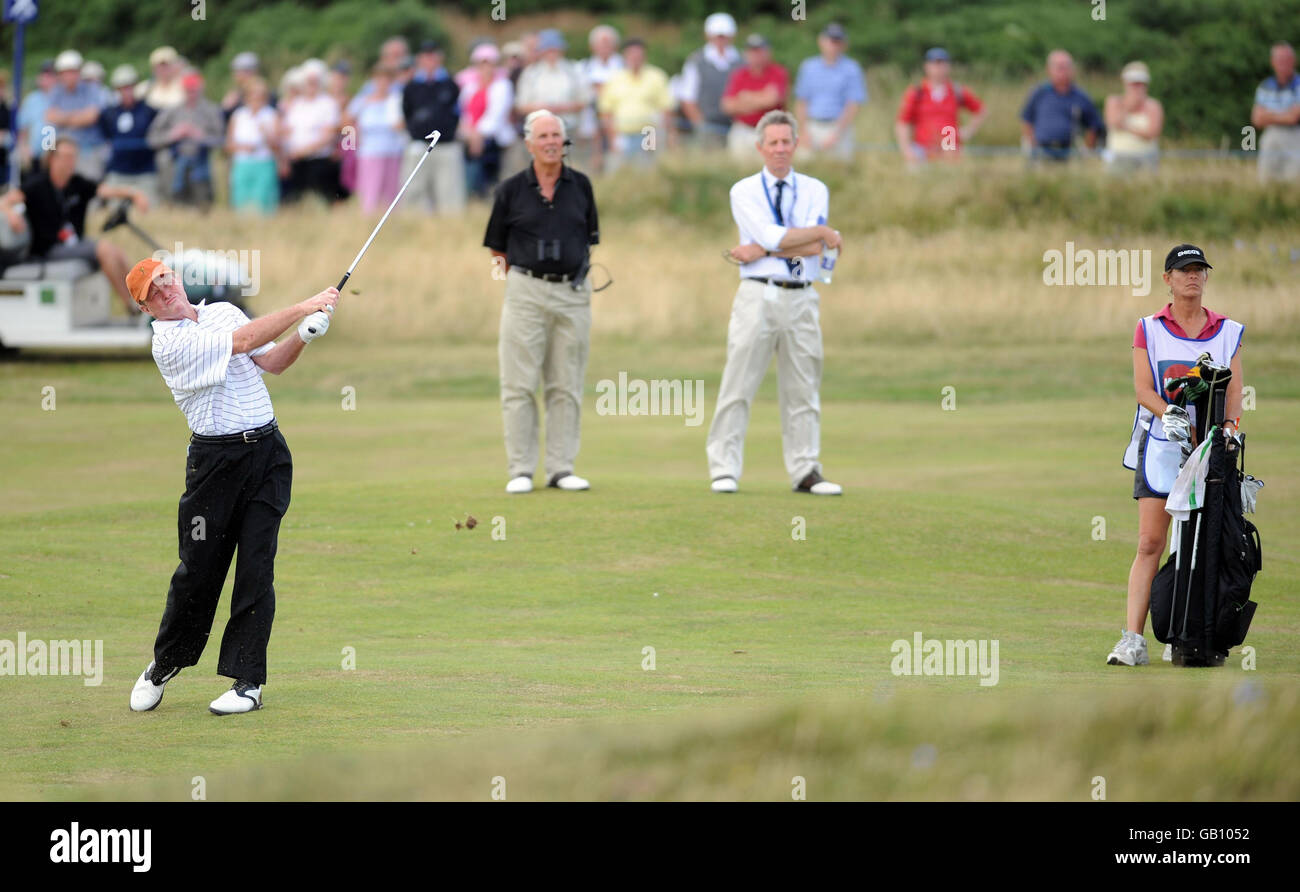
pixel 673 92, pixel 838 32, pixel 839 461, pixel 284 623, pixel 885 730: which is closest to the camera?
pixel 885 730

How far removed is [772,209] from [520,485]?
265cm

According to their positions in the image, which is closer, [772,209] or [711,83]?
[772,209]

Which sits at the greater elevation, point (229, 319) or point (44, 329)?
point (44, 329)

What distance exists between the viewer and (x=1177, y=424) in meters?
9.45

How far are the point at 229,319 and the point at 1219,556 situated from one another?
15.5 feet

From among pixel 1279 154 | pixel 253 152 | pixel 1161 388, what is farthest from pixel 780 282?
pixel 253 152

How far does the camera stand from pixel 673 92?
106 ft

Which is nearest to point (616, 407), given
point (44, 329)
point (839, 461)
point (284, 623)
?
point (839, 461)

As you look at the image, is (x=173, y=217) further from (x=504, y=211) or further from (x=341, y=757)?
(x=341, y=757)

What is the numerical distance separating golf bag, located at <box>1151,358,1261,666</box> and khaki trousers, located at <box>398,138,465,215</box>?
20.8 meters

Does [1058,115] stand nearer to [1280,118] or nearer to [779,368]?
[1280,118]

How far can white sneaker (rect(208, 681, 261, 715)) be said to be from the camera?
8508 millimetres

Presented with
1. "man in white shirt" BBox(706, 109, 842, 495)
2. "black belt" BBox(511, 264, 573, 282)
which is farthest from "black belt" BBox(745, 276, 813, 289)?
"black belt" BBox(511, 264, 573, 282)
